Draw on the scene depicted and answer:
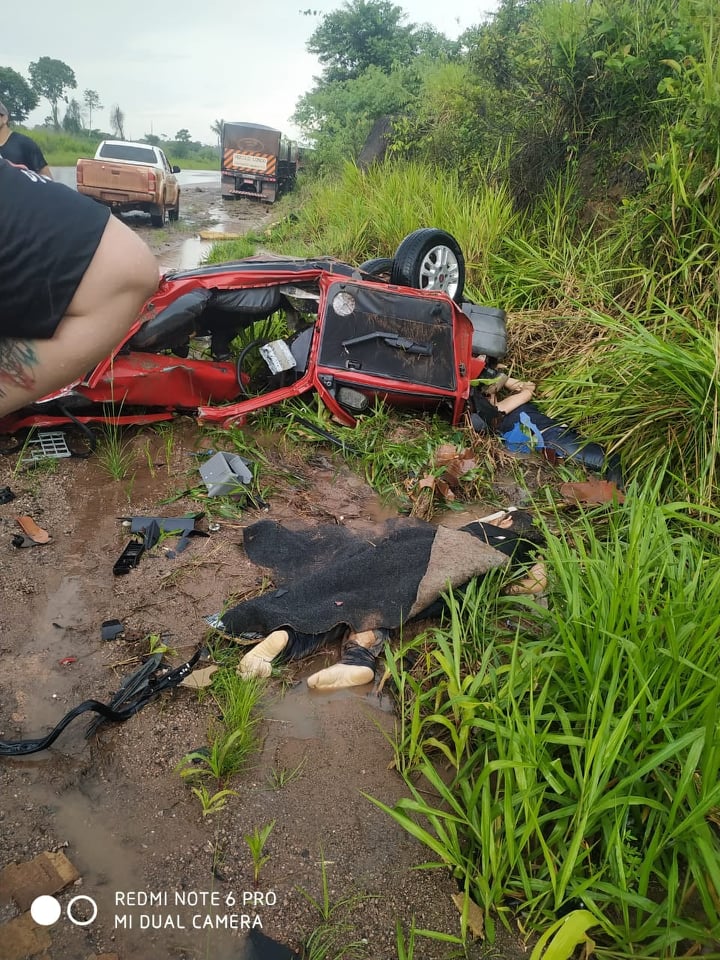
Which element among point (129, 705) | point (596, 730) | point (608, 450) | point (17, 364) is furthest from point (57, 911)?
point (608, 450)

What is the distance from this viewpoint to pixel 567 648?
197 centimetres

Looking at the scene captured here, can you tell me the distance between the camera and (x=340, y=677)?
2301mm

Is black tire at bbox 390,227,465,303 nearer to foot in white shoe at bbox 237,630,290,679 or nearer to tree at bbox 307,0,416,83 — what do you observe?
foot in white shoe at bbox 237,630,290,679

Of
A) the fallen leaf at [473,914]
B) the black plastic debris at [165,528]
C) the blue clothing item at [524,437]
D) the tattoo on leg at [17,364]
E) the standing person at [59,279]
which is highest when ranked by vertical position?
the standing person at [59,279]

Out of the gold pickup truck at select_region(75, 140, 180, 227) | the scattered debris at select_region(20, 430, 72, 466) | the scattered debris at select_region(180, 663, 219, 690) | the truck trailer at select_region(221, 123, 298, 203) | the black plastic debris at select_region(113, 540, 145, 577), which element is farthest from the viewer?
the truck trailer at select_region(221, 123, 298, 203)

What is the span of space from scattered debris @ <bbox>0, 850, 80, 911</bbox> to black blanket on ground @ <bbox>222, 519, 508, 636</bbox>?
0.94 m

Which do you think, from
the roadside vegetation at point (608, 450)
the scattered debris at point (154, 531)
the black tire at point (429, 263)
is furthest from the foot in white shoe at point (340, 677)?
the black tire at point (429, 263)

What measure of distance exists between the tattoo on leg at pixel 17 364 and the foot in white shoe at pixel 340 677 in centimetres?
139

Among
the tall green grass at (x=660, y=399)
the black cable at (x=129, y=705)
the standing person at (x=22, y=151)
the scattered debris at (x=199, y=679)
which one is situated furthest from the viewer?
the standing person at (x=22, y=151)

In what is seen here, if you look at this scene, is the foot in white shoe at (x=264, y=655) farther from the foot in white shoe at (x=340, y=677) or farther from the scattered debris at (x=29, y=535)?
the scattered debris at (x=29, y=535)

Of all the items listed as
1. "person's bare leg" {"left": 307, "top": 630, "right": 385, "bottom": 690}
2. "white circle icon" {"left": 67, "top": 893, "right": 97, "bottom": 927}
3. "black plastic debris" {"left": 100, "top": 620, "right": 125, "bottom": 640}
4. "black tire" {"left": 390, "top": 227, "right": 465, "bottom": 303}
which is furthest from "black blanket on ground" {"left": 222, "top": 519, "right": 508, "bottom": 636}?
"black tire" {"left": 390, "top": 227, "right": 465, "bottom": 303}

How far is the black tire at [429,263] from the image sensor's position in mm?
4539

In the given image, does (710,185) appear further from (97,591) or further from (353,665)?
(97,591)

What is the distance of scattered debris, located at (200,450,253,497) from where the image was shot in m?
3.48
